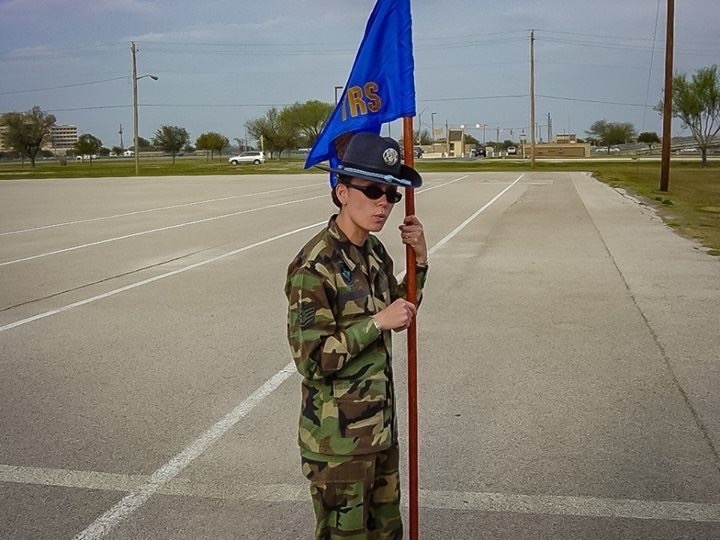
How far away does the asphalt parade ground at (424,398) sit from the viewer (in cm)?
393

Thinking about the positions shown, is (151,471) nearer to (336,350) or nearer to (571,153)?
(336,350)

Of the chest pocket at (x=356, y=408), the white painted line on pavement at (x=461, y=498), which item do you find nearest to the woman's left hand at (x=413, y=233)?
the chest pocket at (x=356, y=408)

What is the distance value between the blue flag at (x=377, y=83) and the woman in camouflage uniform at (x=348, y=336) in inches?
8.6

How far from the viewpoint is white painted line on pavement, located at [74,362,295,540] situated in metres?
3.82

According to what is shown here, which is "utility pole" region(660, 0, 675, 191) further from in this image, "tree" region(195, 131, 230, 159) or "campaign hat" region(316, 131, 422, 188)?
"tree" region(195, 131, 230, 159)

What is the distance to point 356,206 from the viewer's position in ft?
8.61

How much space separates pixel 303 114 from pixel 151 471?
10032 cm

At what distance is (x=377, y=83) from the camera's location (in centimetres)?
291

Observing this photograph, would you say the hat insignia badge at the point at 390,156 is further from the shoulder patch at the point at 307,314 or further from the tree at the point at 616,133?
the tree at the point at 616,133

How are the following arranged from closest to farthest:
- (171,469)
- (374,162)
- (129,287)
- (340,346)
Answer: (340,346) → (374,162) → (171,469) → (129,287)

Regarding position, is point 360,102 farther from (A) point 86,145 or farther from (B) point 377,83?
(A) point 86,145

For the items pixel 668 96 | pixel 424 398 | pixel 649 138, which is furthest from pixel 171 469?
pixel 649 138

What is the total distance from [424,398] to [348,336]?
3.26 meters

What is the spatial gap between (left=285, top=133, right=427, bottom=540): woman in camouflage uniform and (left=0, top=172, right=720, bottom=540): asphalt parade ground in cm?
117
